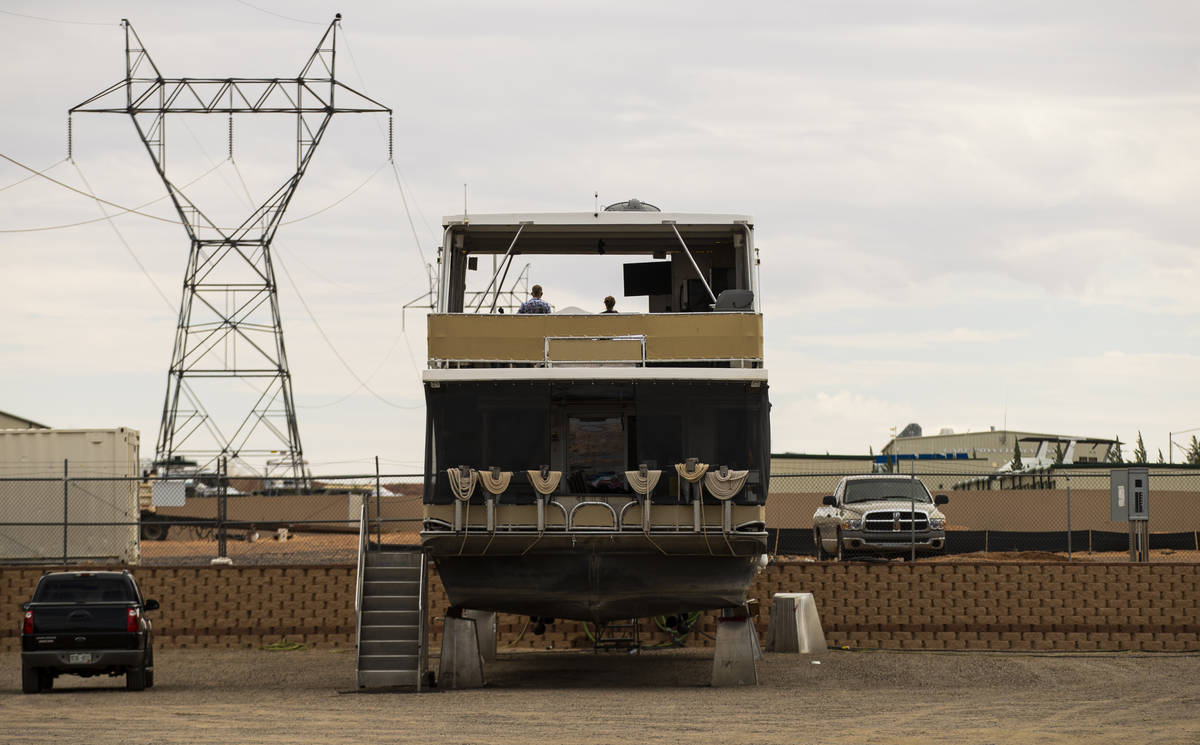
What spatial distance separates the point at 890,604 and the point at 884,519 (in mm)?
2149

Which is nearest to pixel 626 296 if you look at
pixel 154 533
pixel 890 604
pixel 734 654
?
pixel 734 654

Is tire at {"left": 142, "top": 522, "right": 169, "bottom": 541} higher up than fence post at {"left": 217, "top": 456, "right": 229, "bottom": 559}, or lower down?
lower down

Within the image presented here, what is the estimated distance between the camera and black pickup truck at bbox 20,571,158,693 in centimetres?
2023

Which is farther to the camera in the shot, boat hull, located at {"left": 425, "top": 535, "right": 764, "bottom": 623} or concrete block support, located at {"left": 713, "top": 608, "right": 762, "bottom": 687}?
concrete block support, located at {"left": 713, "top": 608, "right": 762, "bottom": 687}

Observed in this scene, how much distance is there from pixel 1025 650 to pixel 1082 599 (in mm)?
1301

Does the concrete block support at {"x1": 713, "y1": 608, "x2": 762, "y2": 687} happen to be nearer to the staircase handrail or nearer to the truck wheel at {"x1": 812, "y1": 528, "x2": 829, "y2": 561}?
the staircase handrail

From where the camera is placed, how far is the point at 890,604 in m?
27.0

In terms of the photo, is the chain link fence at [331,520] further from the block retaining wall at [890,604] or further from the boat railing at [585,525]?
the boat railing at [585,525]

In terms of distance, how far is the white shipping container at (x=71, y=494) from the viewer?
32.3m

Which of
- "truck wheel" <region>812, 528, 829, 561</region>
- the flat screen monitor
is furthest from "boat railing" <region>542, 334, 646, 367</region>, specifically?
"truck wheel" <region>812, 528, 829, 561</region>

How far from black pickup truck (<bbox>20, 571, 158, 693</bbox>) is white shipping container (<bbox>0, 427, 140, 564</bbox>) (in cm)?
1026

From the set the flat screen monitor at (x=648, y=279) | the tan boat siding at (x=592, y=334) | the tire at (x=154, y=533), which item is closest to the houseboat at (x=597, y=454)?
the tan boat siding at (x=592, y=334)

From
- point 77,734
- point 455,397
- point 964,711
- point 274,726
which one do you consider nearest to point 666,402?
point 455,397

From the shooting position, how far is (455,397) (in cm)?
1956
